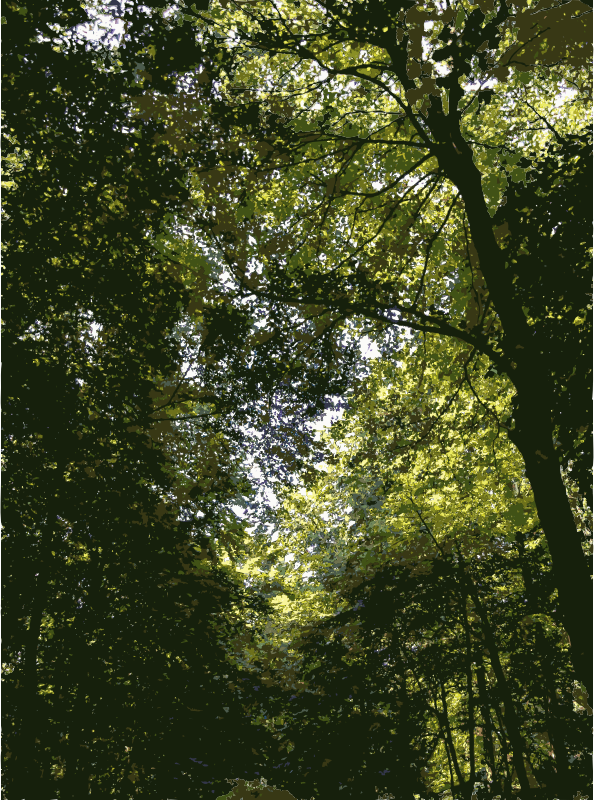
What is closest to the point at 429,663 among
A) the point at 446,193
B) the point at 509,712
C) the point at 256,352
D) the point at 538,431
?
the point at 509,712

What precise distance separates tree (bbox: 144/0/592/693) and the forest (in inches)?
1.6

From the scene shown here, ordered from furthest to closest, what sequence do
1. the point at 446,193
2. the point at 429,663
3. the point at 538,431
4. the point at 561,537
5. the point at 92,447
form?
1. the point at 446,193
2. the point at 429,663
3. the point at 92,447
4. the point at 538,431
5. the point at 561,537

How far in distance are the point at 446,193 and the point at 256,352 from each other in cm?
541

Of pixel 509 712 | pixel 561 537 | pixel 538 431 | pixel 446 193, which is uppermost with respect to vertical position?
pixel 446 193

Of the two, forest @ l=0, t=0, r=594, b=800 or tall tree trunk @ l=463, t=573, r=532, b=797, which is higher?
forest @ l=0, t=0, r=594, b=800

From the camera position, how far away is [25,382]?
4020mm

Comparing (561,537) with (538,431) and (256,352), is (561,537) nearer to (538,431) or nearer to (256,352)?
(538,431)

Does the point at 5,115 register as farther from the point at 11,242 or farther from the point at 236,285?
the point at 236,285

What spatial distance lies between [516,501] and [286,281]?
550 centimetres

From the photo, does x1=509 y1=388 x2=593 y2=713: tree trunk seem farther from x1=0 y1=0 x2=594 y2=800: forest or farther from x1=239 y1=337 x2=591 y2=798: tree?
x1=239 y1=337 x2=591 y2=798: tree

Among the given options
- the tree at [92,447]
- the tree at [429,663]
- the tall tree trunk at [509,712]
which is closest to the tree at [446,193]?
the tree at [92,447]

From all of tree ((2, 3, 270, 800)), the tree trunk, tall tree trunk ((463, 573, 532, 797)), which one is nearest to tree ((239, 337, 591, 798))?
tall tree trunk ((463, 573, 532, 797))

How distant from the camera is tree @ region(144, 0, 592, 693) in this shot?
4.05m

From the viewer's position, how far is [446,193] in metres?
9.32
